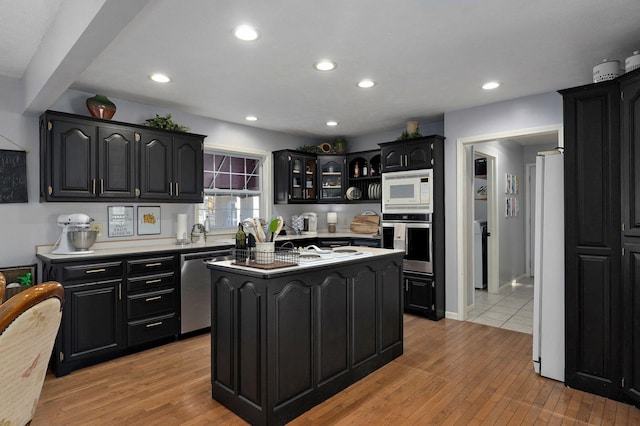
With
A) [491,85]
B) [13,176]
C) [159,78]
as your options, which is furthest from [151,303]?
[491,85]

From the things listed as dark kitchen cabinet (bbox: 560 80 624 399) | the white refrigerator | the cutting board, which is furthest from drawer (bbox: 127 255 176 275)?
dark kitchen cabinet (bbox: 560 80 624 399)

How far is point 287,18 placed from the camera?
2305mm

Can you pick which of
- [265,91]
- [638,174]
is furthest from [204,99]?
[638,174]

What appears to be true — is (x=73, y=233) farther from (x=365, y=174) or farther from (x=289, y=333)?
(x=365, y=174)

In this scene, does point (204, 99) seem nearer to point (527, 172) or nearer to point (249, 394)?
point (249, 394)

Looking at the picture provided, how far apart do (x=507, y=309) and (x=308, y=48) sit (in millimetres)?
4284

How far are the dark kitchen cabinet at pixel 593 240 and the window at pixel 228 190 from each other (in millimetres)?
3907

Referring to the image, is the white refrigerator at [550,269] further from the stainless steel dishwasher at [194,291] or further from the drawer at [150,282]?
the drawer at [150,282]

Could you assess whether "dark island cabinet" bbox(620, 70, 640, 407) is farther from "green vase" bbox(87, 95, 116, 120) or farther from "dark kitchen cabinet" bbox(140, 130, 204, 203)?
"green vase" bbox(87, 95, 116, 120)

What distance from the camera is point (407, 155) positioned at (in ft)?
15.7

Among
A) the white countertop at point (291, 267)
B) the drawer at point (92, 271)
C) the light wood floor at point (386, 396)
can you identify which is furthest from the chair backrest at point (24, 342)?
the drawer at point (92, 271)

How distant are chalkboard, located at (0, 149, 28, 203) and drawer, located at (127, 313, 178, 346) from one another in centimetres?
153

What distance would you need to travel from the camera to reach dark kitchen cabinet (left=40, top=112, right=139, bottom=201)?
3262 millimetres

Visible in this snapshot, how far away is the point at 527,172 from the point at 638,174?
5.30 m
